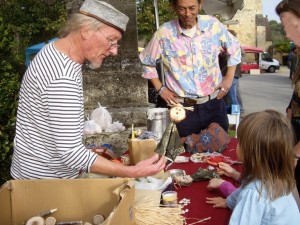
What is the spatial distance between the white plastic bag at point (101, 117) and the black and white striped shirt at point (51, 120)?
1538 mm

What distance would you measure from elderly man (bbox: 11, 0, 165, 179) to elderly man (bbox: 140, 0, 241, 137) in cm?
125

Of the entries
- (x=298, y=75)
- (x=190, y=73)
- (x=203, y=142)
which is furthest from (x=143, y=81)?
(x=298, y=75)

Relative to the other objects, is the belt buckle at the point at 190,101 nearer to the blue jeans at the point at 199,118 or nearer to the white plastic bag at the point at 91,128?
the blue jeans at the point at 199,118

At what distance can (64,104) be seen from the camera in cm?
167

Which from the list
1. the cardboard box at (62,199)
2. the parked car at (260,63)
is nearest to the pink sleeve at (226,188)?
the cardboard box at (62,199)

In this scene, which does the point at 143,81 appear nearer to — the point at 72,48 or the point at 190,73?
the point at 190,73

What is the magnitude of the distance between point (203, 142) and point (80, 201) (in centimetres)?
147

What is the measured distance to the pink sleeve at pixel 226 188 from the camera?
213cm

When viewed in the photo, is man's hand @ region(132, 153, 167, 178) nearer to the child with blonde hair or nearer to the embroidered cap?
the child with blonde hair

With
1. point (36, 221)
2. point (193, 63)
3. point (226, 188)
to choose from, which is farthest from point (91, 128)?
point (36, 221)

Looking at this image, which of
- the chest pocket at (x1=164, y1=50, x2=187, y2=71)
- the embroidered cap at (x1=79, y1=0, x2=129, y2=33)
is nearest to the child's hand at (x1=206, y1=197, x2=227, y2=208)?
the embroidered cap at (x1=79, y1=0, x2=129, y2=33)

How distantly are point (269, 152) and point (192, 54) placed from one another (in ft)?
4.66

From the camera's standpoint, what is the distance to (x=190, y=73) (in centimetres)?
309

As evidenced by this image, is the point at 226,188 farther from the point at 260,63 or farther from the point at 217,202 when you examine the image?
the point at 260,63
